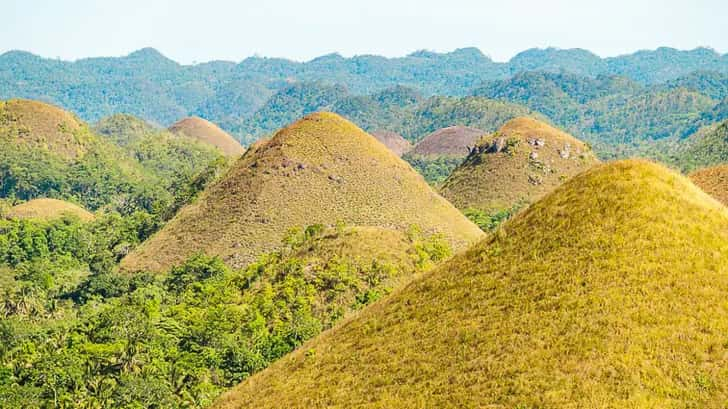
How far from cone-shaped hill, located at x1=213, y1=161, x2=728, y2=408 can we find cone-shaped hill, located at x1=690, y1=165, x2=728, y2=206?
2760cm

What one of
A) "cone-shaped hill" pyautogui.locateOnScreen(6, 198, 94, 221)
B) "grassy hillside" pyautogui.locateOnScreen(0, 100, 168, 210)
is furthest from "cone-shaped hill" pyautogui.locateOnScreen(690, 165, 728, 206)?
"grassy hillside" pyautogui.locateOnScreen(0, 100, 168, 210)

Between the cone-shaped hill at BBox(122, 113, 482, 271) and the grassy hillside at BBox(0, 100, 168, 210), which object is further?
the grassy hillside at BBox(0, 100, 168, 210)

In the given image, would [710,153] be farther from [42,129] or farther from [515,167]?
[42,129]

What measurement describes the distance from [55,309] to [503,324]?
5381 centimetres

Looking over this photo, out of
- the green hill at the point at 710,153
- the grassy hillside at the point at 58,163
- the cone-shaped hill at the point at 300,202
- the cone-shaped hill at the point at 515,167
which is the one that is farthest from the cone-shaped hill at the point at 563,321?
the green hill at the point at 710,153

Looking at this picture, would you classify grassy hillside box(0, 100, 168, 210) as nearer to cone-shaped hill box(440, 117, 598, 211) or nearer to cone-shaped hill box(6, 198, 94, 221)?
cone-shaped hill box(6, 198, 94, 221)

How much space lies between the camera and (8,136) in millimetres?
145875

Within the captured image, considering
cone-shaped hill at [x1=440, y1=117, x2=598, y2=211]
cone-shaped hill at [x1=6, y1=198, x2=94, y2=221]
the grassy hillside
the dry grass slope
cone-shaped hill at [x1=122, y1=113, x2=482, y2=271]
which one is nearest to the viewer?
cone-shaped hill at [x1=122, y1=113, x2=482, y2=271]

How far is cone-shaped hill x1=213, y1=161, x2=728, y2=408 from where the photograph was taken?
804 inches

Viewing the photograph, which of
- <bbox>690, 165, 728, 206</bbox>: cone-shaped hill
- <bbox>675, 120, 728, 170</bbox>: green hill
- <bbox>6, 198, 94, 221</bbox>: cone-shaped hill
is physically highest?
<bbox>690, 165, 728, 206</bbox>: cone-shaped hill

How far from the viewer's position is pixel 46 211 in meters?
114

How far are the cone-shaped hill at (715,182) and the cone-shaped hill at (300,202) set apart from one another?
2364cm

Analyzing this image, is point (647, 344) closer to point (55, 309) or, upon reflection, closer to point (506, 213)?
point (55, 309)

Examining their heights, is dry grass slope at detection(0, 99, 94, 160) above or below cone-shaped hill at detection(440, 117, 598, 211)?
above
